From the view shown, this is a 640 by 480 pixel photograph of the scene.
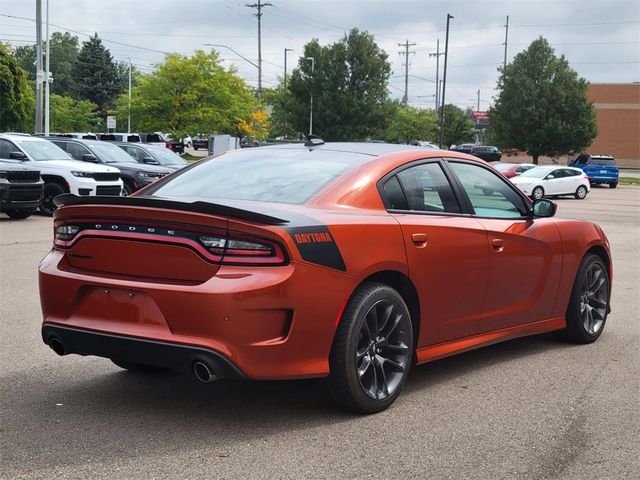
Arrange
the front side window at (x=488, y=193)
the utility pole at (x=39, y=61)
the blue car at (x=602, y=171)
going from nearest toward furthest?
the front side window at (x=488, y=193) → the utility pole at (x=39, y=61) → the blue car at (x=602, y=171)

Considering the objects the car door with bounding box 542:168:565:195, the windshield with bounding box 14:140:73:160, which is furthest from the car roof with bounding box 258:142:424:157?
the car door with bounding box 542:168:565:195

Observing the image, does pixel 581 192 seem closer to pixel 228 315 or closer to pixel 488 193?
pixel 488 193

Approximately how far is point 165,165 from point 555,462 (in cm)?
2086

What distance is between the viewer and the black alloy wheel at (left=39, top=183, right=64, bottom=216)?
62.1ft

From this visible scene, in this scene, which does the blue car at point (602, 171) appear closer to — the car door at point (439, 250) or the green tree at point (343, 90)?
the green tree at point (343, 90)

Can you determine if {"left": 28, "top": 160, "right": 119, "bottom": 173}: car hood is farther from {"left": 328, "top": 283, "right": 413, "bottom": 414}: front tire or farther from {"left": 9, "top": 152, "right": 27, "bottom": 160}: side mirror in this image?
{"left": 328, "top": 283, "right": 413, "bottom": 414}: front tire

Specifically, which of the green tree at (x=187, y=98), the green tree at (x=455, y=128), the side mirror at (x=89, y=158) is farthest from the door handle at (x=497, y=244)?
the green tree at (x=455, y=128)

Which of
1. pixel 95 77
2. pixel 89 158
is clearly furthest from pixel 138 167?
pixel 95 77

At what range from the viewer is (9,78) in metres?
55.0

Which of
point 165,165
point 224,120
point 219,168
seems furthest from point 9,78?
point 219,168

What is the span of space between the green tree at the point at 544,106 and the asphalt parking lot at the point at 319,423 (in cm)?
5675

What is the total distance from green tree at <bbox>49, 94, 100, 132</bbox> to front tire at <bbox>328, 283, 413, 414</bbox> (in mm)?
66985

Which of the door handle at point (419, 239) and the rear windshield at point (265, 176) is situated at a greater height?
the rear windshield at point (265, 176)

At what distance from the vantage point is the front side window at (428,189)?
536 cm
